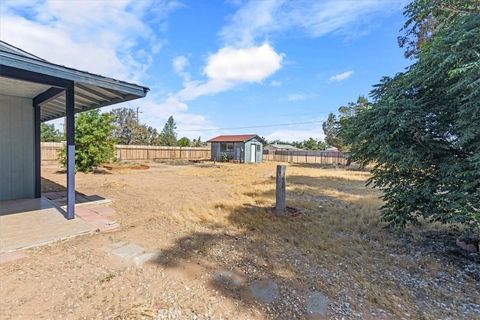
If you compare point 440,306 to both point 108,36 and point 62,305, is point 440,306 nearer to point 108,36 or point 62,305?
point 62,305

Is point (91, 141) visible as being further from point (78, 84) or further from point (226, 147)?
point (226, 147)

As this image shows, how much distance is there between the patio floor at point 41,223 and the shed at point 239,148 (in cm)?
1814

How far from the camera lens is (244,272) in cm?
261

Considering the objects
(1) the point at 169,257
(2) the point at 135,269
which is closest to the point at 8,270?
(2) the point at 135,269

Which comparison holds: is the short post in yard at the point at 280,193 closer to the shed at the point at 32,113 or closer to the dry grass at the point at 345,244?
the dry grass at the point at 345,244

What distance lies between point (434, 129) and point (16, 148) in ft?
25.3

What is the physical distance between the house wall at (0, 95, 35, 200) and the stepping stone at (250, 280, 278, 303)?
19.5 feet

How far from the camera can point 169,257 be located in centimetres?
288

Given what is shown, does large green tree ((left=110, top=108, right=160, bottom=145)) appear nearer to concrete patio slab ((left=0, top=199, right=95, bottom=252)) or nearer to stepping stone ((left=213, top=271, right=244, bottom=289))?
concrete patio slab ((left=0, top=199, right=95, bottom=252))

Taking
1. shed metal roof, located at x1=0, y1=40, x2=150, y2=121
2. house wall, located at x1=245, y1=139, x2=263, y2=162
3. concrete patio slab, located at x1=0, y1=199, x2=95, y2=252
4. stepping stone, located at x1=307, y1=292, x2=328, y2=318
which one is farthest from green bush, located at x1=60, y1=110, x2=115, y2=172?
house wall, located at x1=245, y1=139, x2=263, y2=162

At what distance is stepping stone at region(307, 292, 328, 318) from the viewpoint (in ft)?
6.54

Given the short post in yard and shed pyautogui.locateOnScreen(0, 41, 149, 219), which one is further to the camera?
the short post in yard

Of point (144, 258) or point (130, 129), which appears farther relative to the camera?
point (130, 129)

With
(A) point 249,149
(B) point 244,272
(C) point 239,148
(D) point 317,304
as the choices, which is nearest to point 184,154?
(C) point 239,148
